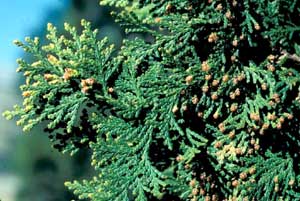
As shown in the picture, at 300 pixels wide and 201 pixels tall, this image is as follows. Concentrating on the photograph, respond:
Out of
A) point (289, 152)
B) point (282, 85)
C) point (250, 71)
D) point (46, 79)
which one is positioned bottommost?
point (289, 152)

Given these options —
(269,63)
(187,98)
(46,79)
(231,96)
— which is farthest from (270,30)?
(46,79)

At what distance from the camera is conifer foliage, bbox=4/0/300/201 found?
4086mm

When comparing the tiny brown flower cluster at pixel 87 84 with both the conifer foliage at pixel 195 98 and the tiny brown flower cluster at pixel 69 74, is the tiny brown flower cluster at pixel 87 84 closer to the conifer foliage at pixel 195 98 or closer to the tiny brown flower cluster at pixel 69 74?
the conifer foliage at pixel 195 98

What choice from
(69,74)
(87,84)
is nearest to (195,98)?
(87,84)

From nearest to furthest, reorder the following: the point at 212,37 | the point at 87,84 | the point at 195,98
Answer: the point at 212,37 → the point at 195,98 → the point at 87,84

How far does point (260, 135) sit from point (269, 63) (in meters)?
0.63

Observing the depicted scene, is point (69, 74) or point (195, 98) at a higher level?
point (69, 74)

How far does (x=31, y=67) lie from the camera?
4.64 m

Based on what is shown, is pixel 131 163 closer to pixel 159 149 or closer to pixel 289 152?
pixel 159 149

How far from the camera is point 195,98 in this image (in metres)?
4.23

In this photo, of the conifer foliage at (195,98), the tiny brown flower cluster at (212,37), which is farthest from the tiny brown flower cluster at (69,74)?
the tiny brown flower cluster at (212,37)

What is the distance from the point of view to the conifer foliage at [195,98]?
4.09 m

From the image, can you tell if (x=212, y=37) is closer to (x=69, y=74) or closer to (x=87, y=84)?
(x=87, y=84)

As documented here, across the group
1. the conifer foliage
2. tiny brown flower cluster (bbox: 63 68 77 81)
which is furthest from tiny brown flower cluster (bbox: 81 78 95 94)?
tiny brown flower cluster (bbox: 63 68 77 81)
